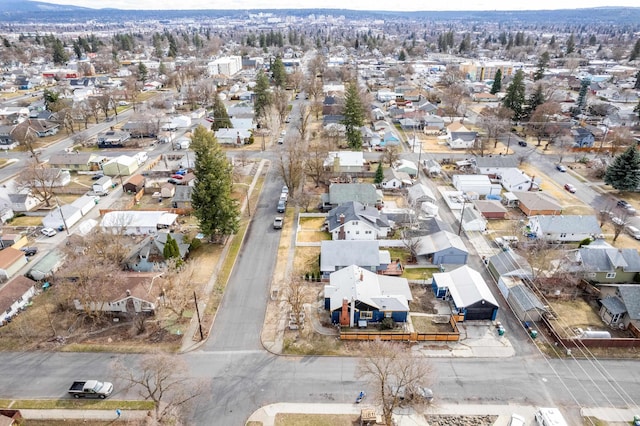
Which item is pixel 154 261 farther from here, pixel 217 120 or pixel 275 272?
pixel 217 120

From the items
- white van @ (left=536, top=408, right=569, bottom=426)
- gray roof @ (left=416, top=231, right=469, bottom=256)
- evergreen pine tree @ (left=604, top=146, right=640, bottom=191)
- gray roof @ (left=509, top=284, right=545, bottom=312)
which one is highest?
evergreen pine tree @ (left=604, top=146, right=640, bottom=191)

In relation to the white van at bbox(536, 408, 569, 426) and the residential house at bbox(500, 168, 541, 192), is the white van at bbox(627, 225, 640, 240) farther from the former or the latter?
the white van at bbox(536, 408, 569, 426)

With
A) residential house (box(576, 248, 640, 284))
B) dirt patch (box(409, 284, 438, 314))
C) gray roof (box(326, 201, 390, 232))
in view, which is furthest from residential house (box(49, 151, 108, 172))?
residential house (box(576, 248, 640, 284))

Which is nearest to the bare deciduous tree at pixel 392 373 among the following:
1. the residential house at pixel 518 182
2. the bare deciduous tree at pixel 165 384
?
the bare deciduous tree at pixel 165 384

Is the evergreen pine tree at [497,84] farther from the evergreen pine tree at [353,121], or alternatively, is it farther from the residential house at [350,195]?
the residential house at [350,195]

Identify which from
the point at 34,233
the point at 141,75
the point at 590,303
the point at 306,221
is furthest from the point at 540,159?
the point at 141,75

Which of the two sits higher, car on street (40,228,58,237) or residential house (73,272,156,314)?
residential house (73,272,156,314)
